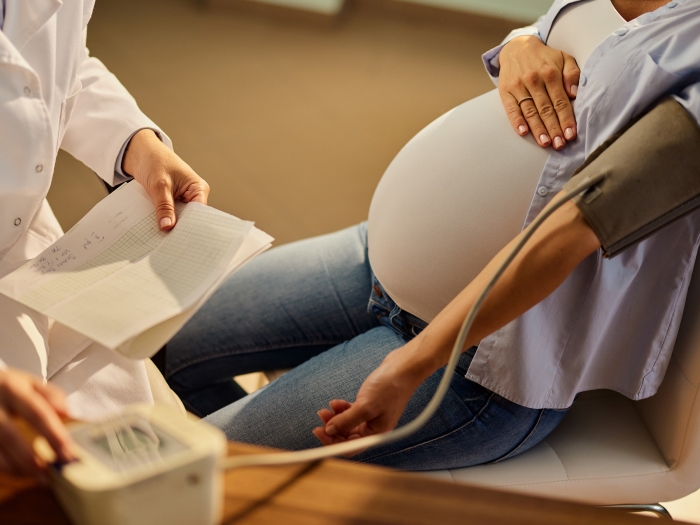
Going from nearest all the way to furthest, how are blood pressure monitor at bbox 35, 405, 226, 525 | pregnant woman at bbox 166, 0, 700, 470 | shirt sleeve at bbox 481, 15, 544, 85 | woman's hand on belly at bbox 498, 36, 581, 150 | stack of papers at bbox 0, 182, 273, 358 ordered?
blood pressure monitor at bbox 35, 405, 226, 525
stack of papers at bbox 0, 182, 273, 358
pregnant woman at bbox 166, 0, 700, 470
woman's hand on belly at bbox 498, 36, 581, 150
shirt sleeve at bbox 481, 15, 544, 85

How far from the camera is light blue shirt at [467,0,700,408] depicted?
70cm

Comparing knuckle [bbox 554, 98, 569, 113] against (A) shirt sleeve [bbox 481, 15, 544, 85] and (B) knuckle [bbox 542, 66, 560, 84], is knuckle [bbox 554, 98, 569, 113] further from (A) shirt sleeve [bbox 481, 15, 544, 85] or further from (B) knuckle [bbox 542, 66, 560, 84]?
(A) shirt sleeve [bbox 481, 15, 544, 85]

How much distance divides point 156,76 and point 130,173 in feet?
3.24

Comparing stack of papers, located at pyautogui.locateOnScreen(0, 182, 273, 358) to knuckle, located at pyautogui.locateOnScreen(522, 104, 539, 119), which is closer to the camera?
stack of papers, located at pyautogui.locateOnScreen(0, 182, 273, 358)

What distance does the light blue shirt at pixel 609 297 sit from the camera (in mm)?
702

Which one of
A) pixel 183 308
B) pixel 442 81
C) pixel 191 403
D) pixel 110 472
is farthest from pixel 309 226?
pixel 110 472

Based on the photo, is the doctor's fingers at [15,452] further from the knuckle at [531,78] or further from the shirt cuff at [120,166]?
the knuckle at [531,78]

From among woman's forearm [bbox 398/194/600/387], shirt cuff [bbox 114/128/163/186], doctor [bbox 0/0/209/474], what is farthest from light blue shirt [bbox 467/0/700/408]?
shirt cuff [bbox 114/128/163/186]

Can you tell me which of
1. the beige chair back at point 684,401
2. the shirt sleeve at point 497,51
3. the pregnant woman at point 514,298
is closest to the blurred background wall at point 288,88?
the shirt sleeve at point 497,51

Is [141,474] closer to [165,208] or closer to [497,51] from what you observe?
[165,208]

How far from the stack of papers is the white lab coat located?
6 centimetres

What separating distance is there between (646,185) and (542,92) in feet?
0.92

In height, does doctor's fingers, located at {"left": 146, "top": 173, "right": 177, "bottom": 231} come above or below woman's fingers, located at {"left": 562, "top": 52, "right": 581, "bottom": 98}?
below

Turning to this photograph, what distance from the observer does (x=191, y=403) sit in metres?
1.08
